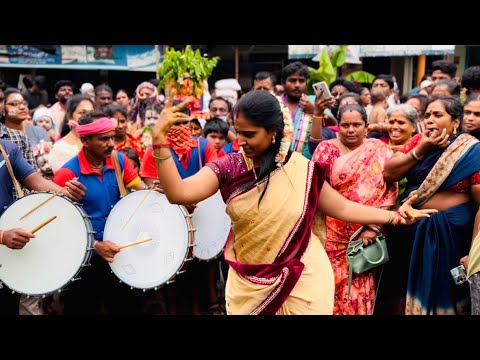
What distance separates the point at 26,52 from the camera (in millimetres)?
13883

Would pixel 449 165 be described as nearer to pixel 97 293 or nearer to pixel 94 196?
pixel 94 196

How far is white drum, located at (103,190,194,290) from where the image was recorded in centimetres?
416

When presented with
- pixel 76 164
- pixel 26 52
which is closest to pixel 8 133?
pixel 76 164

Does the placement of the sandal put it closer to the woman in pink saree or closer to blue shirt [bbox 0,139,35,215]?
the woman in pink saree

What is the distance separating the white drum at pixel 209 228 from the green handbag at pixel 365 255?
968mm

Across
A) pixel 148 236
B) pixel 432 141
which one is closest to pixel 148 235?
pixel 148 236

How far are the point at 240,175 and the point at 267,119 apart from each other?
335 mm

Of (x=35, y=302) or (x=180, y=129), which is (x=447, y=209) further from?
(x=35, y=302)

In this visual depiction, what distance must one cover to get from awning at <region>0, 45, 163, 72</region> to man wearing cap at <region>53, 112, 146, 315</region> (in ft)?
31.2

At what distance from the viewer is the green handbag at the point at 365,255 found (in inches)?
171

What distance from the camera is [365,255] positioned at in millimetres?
4340

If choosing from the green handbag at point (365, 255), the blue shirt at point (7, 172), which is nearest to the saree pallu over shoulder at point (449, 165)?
the green handbag at point (365, 255)

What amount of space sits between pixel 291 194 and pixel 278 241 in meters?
0.25

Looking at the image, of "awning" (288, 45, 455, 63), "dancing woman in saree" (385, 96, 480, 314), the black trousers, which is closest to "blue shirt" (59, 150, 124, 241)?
the black trousers
